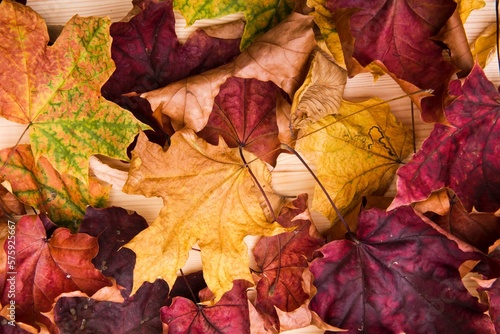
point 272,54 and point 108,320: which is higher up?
point 272,54

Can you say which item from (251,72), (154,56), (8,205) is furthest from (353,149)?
(8,205)

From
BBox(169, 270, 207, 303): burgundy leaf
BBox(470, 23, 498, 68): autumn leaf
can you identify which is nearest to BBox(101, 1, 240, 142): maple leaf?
BBox(169, 270, 207, 303): burgundy leaf

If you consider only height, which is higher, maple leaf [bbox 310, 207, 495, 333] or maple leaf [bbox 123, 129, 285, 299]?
maple leaf [bbox 123, 129, 285, 299]

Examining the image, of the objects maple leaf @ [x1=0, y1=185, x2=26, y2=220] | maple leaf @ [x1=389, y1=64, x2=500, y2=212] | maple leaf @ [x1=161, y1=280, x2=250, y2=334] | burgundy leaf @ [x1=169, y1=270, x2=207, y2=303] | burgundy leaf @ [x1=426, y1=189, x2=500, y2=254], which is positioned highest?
maple leaf @ [x1=389, y1=64, x2=500, y2=212]

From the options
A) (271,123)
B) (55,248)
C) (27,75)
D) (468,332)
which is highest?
(27,75)

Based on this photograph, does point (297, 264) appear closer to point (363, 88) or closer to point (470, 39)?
point (363, 88)

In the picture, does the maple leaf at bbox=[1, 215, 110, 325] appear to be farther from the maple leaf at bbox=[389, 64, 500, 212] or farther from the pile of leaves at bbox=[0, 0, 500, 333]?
the maple leaf at bbox=[389, 64, 500, 212]

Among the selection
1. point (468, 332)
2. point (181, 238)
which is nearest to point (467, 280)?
point (468, 332)
